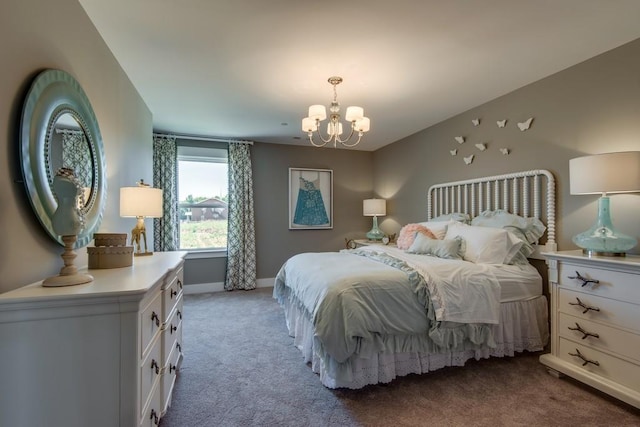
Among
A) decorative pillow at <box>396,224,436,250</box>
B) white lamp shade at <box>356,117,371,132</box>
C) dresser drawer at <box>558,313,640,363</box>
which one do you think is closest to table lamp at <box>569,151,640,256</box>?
dresser drawer at <box>558,313,640,363</box>

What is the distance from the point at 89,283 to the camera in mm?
1237

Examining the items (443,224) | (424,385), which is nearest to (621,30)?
(443,224)

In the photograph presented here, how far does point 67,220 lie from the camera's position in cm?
121

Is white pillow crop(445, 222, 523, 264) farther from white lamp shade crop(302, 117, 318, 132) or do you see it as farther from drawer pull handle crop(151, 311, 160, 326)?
drawer pull handle crop(151, 311, 160, 326)

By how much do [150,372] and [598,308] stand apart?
8.92ft

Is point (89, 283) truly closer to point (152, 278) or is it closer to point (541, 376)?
point (152, 278)

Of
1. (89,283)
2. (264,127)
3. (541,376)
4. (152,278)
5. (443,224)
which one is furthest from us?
(264,127)

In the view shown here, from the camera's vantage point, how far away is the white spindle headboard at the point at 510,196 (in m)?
2.64

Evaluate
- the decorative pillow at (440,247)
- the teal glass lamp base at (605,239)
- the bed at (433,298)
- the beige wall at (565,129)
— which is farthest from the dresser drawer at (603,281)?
the decorative pillow at (440,247)

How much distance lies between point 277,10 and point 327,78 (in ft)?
3.03

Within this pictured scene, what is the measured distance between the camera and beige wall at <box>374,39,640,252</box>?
2195 millimetres

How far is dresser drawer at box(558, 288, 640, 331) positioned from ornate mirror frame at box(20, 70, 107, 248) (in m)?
3.18

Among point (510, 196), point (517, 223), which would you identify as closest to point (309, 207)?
point (510, 196)

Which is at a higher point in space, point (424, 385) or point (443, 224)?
point (443, 224)
